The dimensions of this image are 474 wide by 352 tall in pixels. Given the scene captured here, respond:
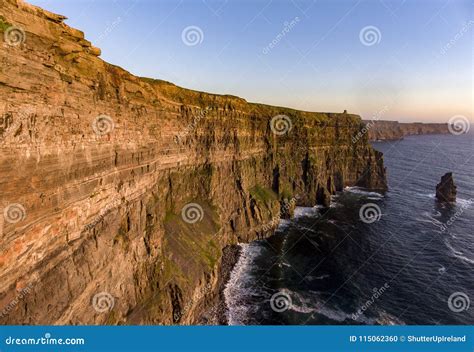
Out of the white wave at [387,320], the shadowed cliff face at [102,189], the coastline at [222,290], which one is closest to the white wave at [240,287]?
the coastline at [222,290]

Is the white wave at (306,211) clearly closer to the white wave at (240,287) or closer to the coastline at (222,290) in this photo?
the white wave at (240,287)

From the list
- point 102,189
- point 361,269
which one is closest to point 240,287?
point 361,269

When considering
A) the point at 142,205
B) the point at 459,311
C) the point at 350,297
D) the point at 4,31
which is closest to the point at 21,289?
the point at 4,31

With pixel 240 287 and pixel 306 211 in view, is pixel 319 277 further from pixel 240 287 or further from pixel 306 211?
pixel 306 211

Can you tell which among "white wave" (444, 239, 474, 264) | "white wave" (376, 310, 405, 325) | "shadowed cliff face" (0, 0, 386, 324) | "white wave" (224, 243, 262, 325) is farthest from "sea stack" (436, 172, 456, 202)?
"white wave" (224, 243, 262, 325)

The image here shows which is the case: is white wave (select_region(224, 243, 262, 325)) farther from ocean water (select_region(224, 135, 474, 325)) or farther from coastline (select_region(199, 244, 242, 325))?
coastline (select_region(199, 244, 242, 325))
